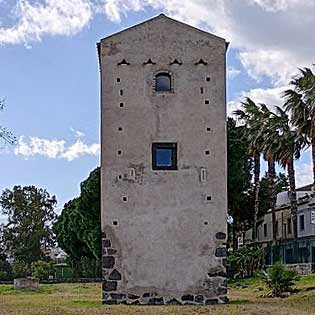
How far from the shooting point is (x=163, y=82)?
25.2m

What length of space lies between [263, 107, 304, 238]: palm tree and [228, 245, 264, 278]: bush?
133 inches

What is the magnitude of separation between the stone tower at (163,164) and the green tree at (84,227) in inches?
935

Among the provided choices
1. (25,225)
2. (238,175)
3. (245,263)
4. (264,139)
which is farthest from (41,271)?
(25,225)

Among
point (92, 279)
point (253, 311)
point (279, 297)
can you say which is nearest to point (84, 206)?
point (92, 279)

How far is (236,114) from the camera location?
175 ft

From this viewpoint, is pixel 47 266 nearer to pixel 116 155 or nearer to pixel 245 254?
pixel 245 254

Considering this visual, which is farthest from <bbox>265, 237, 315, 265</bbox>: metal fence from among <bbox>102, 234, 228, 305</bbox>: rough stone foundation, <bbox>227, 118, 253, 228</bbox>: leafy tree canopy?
<bbox>102, 234, 228, 305</bbox>: rough stone foundation

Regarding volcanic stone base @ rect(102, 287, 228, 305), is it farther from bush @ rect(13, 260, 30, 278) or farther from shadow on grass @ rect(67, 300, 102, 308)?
bush @ rect(13, 260, 30, 278)

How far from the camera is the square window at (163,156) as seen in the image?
24.9 meters

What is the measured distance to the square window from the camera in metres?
24.9

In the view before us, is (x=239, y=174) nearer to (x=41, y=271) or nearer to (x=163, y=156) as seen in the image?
(x=41, y=271)

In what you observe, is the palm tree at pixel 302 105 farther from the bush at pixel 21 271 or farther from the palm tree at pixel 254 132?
the bush at pixel 21 271

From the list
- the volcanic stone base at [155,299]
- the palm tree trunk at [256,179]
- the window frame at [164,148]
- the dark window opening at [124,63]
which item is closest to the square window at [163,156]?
the window frame at [164,148]

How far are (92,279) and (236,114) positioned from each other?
15.3 m
